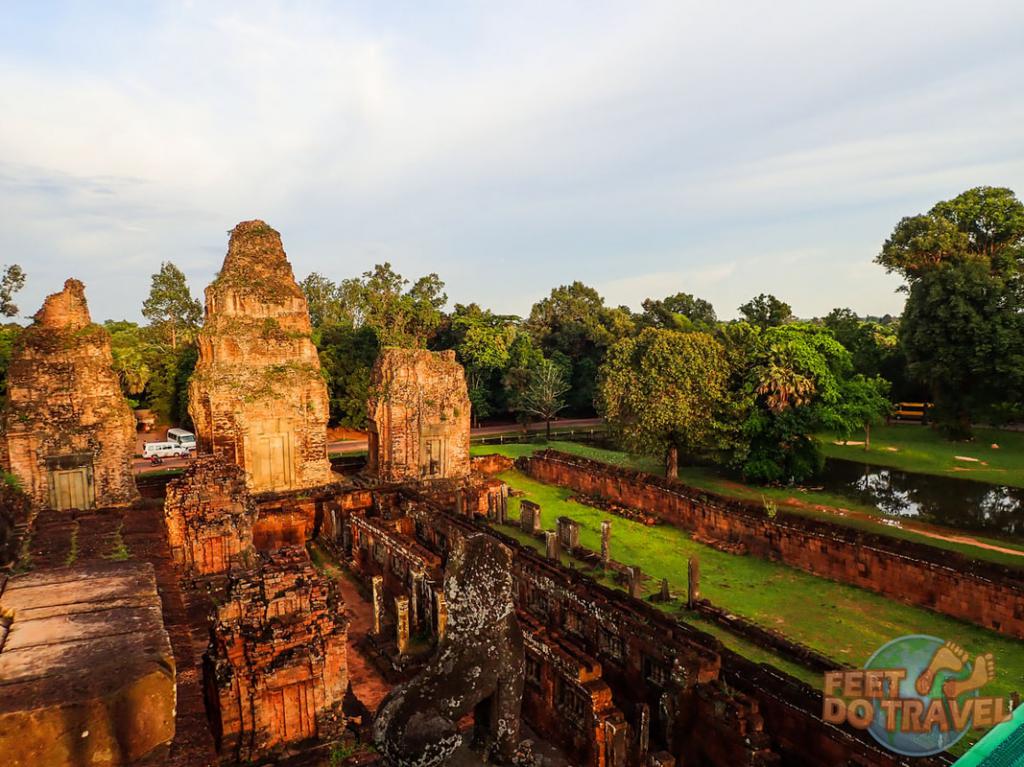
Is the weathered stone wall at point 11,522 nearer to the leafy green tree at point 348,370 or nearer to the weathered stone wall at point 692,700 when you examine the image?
the weathered stone wall at point 692,700

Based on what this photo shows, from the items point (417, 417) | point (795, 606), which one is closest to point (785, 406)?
point (795, 606)

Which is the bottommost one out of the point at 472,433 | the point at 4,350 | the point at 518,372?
the point at 472,433

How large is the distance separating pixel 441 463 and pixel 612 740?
51.1ft

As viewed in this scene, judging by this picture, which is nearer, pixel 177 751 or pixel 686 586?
pixel 177 751

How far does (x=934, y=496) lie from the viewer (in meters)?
24.7

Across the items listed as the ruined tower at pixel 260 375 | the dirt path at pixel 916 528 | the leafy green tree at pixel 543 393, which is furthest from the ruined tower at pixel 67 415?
the leafy green tree at pixel 543 393

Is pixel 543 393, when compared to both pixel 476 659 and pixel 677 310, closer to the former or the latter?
pixel 677 310

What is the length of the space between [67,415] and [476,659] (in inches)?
640

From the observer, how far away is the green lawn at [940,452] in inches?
1076

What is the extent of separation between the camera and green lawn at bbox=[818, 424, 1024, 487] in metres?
27.3

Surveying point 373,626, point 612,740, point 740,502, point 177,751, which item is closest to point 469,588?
point 177,751

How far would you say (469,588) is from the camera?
391cm

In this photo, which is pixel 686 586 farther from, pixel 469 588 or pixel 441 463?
pixel 469 588

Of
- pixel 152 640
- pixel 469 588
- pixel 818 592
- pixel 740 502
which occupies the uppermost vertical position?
pixel 152 640
